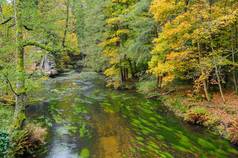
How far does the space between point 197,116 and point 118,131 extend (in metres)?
5.00

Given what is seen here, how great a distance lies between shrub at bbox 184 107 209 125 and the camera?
59.5 feet

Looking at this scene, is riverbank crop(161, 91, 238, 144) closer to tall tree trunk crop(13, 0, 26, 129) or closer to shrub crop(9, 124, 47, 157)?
shrub crop(9, 124, 47, 157)

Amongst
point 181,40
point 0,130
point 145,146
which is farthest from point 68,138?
point 181,40

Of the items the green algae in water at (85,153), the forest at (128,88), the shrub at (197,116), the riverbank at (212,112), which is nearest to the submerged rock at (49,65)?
the forest at (128,88)

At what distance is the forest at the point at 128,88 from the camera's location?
1412cm

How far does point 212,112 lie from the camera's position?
18516mm

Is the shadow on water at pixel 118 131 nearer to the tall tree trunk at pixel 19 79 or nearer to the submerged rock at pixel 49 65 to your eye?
the tall tree trunk at pixel 19 79

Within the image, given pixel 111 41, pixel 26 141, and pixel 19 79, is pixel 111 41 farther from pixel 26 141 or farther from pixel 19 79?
pixel 26 141

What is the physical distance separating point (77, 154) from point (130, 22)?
18159 mm

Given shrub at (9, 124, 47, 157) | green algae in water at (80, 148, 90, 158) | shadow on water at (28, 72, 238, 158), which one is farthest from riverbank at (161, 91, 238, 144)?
shrub at (9, 124, 47, 157)

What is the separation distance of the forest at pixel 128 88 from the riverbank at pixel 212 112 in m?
0.06

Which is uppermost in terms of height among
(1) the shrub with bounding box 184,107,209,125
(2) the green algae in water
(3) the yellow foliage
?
(3) the yellow foliage

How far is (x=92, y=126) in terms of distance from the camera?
17.9 m

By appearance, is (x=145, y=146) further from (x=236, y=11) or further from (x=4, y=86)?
(x=236, y=11)
